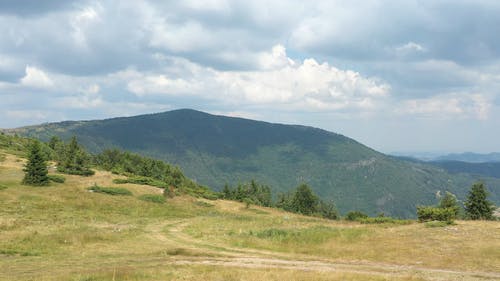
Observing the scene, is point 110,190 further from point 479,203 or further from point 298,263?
point 479,203

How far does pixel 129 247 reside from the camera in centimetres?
2856

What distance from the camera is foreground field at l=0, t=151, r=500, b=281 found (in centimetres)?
2005

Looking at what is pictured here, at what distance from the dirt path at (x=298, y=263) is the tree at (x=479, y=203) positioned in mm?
40242

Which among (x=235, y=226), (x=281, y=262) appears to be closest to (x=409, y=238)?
(x=281, y=262)

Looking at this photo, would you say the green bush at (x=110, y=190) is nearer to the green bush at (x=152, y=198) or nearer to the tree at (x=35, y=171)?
the green bush at (x=152, y=198)

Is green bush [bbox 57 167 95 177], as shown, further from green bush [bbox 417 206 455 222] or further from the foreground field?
green bush [bbox 417 206 455 222]

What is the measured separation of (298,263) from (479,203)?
4452 cm

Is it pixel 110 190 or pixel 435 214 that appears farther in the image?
pixel 110 190

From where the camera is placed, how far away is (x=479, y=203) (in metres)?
56.8

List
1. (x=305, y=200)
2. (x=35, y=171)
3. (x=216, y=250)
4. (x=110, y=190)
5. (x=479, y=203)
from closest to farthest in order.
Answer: (x=216, y=250) → (x=35, y=171) → (x=479, y=203) → (x=110, y=190) → (x=305, y=200)

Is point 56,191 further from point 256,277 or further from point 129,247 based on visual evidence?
point 256,277

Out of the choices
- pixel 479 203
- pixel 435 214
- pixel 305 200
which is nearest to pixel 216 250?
pixel 435 214

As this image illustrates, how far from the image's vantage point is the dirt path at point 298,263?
820 inches

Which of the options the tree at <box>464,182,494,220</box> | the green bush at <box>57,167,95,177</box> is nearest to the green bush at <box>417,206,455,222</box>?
the tree at <box>464,182,494,220</box>
